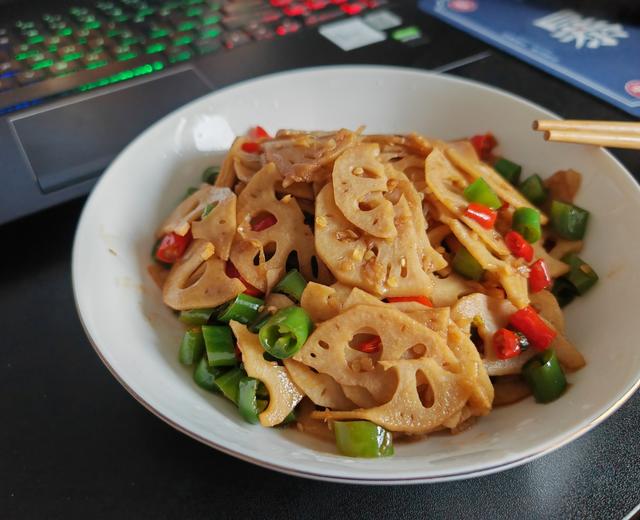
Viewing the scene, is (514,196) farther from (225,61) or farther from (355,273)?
(225,61)

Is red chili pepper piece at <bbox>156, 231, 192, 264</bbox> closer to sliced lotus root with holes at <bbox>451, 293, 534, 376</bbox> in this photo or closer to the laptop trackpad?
the laptop trackpad

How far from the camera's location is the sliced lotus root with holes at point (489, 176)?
1.41 meters

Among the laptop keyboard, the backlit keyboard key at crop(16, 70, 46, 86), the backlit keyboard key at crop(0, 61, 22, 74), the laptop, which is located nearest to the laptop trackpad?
the laptop

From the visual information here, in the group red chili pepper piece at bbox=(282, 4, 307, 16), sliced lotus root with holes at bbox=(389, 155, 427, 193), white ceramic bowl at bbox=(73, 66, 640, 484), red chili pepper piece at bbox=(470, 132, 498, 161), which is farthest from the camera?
red chili pepper piece at bbox=(282, 4, 307, 16)

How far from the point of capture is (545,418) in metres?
1.05

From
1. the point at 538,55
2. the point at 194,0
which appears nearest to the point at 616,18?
the point at 538,55

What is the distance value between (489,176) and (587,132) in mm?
254

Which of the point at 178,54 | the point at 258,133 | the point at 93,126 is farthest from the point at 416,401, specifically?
the point at 178,54

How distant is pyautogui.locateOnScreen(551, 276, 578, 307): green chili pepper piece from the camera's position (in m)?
1.35

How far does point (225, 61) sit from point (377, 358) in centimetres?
149

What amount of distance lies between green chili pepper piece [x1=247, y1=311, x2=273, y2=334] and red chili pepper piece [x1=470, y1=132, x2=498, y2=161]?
81 centimetres

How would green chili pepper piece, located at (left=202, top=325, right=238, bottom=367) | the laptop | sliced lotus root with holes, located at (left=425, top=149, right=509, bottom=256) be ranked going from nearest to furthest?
green chili pepper piece, located at (left=202, top=325, right=238, bottom=367), sliced lotus root with holes, located at (left=425, top=149, right=509, bottom=256), the laptop

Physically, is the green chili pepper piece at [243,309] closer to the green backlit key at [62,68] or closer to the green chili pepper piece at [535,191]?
the green chili pepper piece at [535,191]

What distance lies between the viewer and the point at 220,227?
1322 mm
